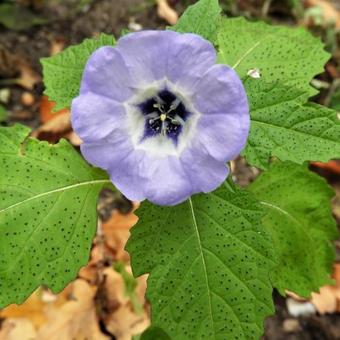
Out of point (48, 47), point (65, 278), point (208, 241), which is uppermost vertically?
point (208, 241)

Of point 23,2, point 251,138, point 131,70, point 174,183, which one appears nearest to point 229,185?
point 251,138

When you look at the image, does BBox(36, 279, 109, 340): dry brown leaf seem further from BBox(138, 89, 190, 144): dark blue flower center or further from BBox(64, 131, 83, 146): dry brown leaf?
BBox(138, 89, 190, 144): dark blue flower center

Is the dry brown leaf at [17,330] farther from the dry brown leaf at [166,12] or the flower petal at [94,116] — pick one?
the dry brown leaf at [166,12]

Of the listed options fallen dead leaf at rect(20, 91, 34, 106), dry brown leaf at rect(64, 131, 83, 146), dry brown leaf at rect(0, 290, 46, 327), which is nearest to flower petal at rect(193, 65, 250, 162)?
dry brown leaf at rect(0, 290, 46, 327)

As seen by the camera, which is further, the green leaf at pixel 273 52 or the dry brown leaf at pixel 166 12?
the dry brown leaf at pixel 166 12

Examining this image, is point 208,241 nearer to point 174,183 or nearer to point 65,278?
point 174,183

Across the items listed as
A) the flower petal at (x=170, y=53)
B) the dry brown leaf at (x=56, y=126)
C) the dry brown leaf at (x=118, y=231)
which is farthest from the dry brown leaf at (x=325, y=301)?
the flower petal at (x=170, y=53)
